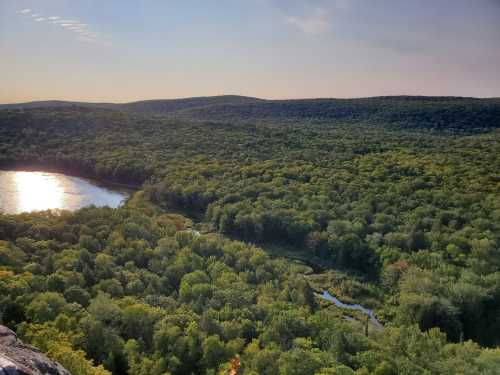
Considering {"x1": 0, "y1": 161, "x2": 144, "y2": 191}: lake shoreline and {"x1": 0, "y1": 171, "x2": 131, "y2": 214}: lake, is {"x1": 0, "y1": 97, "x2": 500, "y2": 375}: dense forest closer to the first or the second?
{"x1": 0, "y1": 161, "x2": 144, "y2": 191}: lake shoreline

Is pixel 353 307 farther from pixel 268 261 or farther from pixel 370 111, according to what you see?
pixel 370 111

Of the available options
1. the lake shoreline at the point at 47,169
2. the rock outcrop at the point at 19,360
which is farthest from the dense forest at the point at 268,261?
the rock outcrop at the point at 19,360

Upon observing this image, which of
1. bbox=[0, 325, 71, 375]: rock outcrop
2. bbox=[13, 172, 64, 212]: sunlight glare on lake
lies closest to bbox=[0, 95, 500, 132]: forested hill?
bbox=[13, 172, 64, 212]: sunlight glare on lake

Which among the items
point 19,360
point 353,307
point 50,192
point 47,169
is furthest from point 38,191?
point 19,360

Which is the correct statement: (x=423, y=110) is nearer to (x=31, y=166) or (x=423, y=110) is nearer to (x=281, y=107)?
(x=281, y=107)

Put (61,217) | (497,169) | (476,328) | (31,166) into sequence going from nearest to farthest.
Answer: (476,328), (61,217), (497,169), (31,166)

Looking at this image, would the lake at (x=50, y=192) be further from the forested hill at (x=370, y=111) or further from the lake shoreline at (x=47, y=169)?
the forested hill at (x=370, y=111)

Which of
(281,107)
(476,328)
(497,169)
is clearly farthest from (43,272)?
(281,107)
